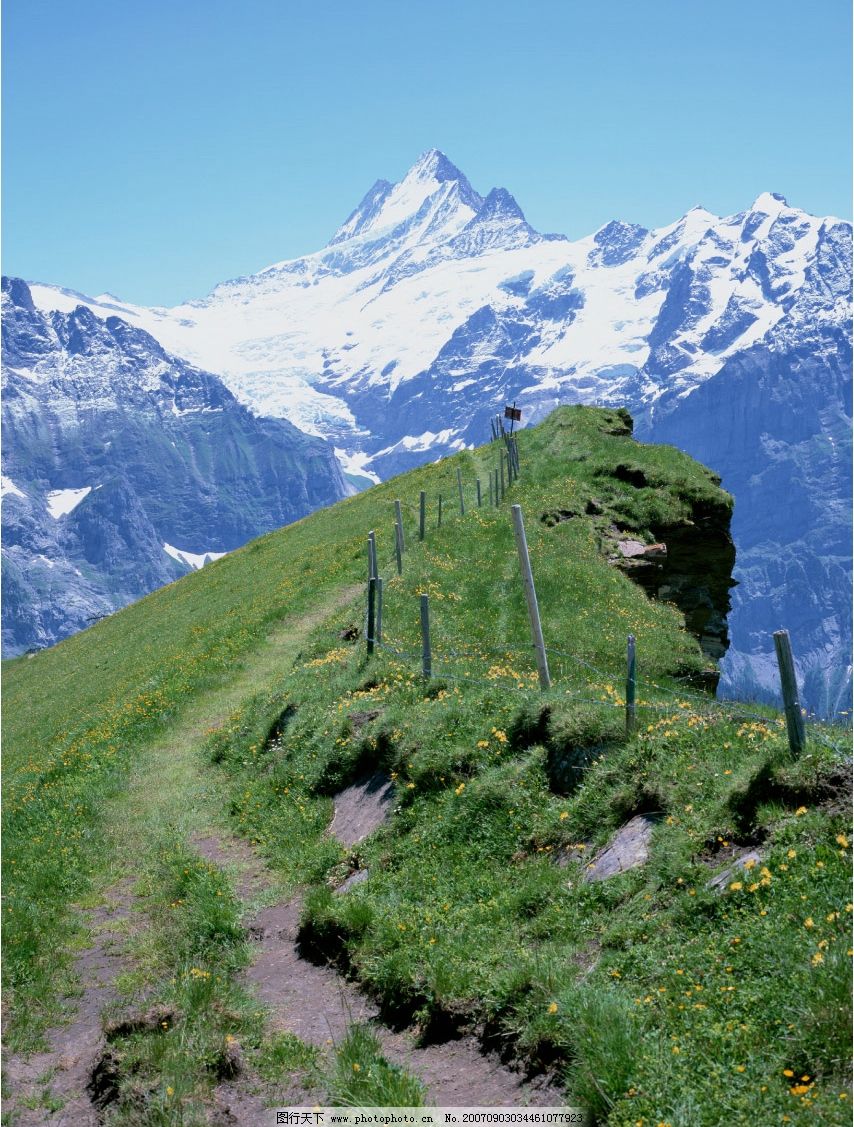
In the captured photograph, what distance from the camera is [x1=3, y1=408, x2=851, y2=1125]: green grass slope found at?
886 cm

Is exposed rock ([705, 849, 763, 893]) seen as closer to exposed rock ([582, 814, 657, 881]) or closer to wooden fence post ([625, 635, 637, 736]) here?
exposed rock ([582, 814, 657, 881])

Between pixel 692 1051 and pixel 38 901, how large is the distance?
12832 mm

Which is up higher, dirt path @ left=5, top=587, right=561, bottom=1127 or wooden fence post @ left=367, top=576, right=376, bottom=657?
wooden fence post @ left=367, top=576, right=376, bottom=657

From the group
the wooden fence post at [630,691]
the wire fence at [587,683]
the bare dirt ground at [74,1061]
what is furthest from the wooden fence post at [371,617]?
the wooden fence post at [630,691]

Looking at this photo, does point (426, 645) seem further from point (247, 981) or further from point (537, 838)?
point (247, 981)

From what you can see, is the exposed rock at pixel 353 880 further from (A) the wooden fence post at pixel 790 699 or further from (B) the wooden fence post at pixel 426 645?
(A) the wooden fence post at pixel 790 699

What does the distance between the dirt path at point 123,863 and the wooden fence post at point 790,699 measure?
29.1ft

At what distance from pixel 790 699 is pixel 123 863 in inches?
522

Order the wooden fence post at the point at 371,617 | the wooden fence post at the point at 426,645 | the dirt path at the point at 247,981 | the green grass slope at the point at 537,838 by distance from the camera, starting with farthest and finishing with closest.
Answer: the wooden fence post at the point at 371,617, the wooden fence post at the point at 426,645, the dirt path at the point at 247,981, the green grass slope at the point at 537,838

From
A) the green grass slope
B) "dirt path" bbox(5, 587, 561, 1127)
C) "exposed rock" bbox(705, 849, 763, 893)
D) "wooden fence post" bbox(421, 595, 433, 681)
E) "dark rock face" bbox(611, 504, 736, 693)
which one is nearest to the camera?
the green grass slope

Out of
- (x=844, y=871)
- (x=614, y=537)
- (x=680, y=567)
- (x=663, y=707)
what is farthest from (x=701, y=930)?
(x=680, y=567)

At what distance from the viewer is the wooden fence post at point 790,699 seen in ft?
36.9

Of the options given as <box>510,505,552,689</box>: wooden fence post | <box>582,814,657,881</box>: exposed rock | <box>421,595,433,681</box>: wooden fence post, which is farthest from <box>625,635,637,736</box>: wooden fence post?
<box>421,595,433,681</box>: wooden fence post

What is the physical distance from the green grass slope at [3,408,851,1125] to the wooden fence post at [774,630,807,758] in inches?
6.5
